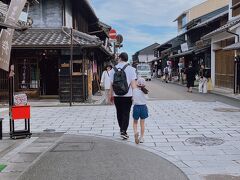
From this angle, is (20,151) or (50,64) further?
(50,64)

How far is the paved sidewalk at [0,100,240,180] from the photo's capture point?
699cm

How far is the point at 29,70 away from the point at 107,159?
13757 mm

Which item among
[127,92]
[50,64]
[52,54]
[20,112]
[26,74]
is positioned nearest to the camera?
[127,92]

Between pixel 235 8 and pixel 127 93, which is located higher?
pixel 235 8

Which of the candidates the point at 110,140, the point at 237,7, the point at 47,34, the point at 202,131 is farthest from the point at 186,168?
the point at 237,7

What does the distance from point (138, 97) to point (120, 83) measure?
0.52 metres

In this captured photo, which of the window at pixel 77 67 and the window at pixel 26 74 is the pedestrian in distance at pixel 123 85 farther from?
the window at pixel 26 74

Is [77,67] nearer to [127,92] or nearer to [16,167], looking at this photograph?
[127,92]

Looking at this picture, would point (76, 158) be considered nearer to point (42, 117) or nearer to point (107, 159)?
point (107, 159)

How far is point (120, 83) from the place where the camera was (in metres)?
8.62

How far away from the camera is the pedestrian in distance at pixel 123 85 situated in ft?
28.4

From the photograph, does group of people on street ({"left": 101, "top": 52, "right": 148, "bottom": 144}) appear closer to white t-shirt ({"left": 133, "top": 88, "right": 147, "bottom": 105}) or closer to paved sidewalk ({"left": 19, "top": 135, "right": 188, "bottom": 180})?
white t-shirt ({"left": 133, "top": 88, "right": 147, "bottom": 105})

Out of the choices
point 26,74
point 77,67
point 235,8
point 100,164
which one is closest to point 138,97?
point 100,164

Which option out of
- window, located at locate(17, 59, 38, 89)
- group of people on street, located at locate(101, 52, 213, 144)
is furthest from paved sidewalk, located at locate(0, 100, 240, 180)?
window, located at locate(17, 59, 38, 89)
